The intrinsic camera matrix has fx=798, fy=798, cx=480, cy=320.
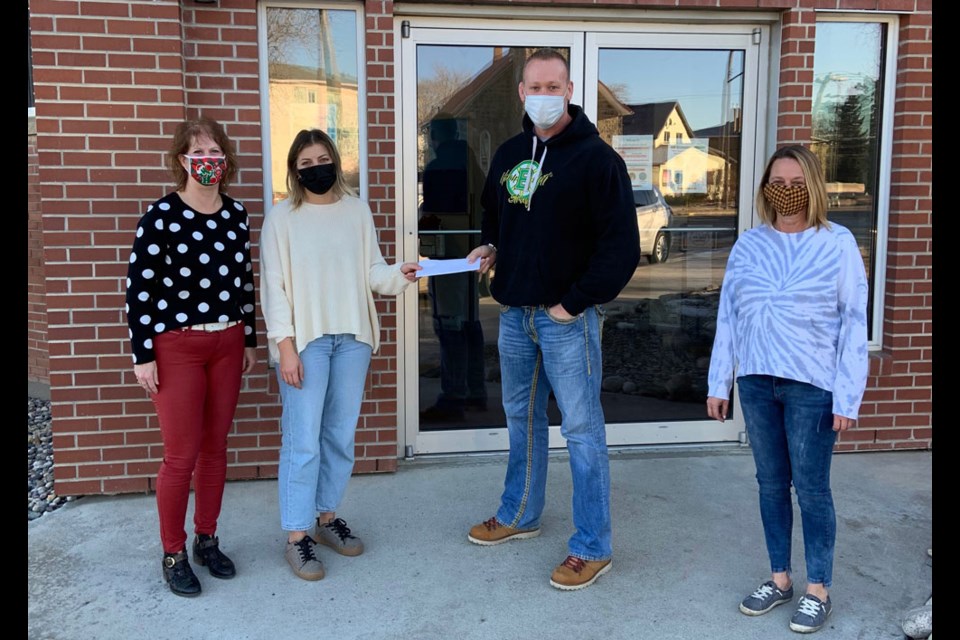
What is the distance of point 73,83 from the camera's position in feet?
13.5

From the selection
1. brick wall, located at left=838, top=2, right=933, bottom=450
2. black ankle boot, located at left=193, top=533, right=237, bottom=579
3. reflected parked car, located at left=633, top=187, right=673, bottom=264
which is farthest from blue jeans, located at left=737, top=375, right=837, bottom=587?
black ankle boot, located at left=193, top=533, right=237, bottom=579

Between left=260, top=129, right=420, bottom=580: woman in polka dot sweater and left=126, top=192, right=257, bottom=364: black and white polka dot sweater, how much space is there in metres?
0.16

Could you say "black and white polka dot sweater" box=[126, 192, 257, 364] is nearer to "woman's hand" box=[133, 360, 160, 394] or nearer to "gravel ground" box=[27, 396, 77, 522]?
"woman's hand" box=[133, 360, 160, 394]

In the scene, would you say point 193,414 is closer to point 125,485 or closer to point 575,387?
point 125,485

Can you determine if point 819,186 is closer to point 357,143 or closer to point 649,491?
point 649,491

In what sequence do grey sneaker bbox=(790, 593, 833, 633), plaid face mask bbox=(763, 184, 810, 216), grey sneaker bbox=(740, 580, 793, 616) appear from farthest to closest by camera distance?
grey sneaker bbox=(740, 580, 793, 616)
grey sneaker bbox=(790, 593, 833, 633)
plaid face mask bbox=(763, 184, 810, 216)

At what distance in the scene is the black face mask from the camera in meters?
3.34

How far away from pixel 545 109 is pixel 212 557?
242 cm

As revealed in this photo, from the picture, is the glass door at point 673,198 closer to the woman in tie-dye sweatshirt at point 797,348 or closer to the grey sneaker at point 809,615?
the woman in tie-dye sweatshirt at point 797,348

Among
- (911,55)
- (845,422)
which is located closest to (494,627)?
(845,422)

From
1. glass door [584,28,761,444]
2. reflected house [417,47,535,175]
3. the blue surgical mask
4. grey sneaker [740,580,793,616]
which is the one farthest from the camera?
glass door [584,28,761,444]

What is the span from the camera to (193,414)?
3.26 m

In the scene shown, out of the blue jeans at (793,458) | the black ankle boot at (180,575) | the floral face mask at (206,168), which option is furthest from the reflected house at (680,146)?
the black ankle boot at (180,575)

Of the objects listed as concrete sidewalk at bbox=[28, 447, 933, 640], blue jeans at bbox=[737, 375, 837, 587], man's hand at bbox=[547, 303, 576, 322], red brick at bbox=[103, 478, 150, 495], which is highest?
man's hand at bbox=[547, 303, 576, 322]
